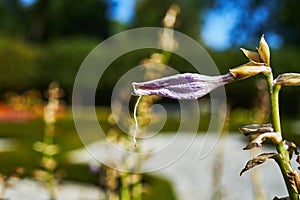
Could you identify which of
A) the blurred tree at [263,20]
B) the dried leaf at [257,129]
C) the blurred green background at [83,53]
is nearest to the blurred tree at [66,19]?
the blurred green background at [83,53]

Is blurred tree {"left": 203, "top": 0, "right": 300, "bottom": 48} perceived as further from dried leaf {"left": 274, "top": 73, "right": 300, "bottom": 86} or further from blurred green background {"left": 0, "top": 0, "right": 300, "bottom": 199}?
dried leaf {"left": 274, "top": 73, "right": 300, "bottom": 86}

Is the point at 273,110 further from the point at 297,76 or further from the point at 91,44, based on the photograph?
the point at 91,44

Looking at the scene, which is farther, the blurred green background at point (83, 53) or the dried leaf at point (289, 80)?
the blurred green background at point (83, 53)

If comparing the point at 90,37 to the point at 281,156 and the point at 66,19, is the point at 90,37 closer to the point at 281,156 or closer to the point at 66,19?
the point at 66,19

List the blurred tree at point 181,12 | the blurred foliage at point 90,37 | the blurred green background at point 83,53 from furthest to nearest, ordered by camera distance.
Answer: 1. the blurred tree at point 181,12
2. the blurred foliage at point 90,37
3. the blurred green background at point 83,53

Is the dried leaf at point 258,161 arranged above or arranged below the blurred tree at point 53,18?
below

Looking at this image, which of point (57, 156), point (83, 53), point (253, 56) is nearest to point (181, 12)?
point (83, 53)

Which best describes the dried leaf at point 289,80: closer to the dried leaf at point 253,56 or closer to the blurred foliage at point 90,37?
the dried leaf at point 253,56
